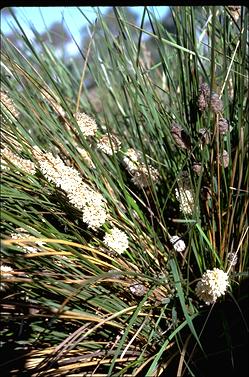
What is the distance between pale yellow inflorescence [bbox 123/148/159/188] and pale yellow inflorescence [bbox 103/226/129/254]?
0.53 feet

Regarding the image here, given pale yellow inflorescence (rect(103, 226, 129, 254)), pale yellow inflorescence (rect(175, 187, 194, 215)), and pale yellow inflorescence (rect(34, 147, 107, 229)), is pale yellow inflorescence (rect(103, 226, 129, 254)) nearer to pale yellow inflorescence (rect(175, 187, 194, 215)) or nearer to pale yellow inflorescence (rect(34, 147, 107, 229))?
pale yellow inflorescence (rect(34, 147, 107, 229))

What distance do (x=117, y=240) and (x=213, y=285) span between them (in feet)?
0.74

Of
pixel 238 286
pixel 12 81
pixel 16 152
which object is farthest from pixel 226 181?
pixel 12 81

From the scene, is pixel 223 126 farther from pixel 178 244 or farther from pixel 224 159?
pixel 178 244

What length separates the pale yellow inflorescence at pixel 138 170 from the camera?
133 cm

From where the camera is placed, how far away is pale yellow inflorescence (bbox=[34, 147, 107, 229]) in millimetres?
1151

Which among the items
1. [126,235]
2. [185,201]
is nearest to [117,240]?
[126,235]

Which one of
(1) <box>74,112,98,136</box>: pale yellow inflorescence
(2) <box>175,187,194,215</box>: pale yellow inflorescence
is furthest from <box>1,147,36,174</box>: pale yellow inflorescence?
(2) <box>175,187,194,215</box>: pale yellow inflorescence

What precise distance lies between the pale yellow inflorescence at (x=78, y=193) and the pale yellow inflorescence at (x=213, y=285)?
253mm

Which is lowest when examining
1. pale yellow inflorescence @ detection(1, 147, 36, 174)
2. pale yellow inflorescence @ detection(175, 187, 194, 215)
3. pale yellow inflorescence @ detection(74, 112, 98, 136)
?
pale yellow inflorescence @ detection(1, 147, 36, 174)

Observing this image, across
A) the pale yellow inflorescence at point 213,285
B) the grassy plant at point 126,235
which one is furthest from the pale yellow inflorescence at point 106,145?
the pale yellow inflorescence at point 213,285

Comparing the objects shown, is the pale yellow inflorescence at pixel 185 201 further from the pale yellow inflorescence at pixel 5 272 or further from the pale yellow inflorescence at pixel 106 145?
the pale yellow inflorescence at pixel 5 272

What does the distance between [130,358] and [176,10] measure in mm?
867

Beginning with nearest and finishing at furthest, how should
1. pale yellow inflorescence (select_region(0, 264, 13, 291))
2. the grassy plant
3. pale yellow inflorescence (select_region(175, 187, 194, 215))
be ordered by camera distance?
pale yellow inflorescence (select_region(0, 264, 13, 291))
the grassy plant
pale yellow inflorescence (select_region(175, 187, 194, 215))
